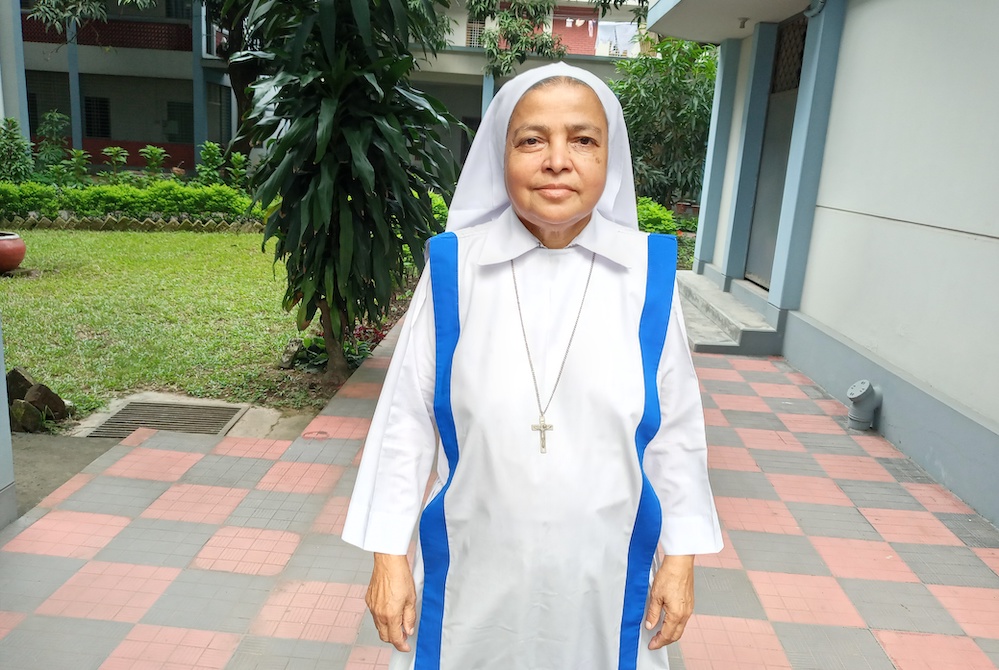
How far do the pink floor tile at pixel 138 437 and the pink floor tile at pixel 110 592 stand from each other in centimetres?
130

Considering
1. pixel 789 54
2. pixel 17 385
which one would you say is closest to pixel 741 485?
pixel 17 385

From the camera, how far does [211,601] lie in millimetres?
2777

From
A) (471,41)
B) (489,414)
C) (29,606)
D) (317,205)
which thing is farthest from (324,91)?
(471,41)

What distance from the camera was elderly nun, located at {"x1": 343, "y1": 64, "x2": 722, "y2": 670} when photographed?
1.36 m

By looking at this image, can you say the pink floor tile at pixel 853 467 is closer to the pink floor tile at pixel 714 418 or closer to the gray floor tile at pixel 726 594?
the pink floor tile at pixel 714 418

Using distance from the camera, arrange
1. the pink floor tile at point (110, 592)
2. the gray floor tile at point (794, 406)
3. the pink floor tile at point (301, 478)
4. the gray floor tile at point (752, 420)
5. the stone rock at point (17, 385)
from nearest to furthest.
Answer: the pink floor tile at point (110, 592)
the pink floor tile at point (301, 478)
the stone rock at point (17, 385)
the gray floor tile at point (752, 420)
the gray floor tile at point (794, 406)

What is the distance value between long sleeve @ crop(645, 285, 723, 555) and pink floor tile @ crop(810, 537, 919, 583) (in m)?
2.08

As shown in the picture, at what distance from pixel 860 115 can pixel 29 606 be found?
5.82 metres

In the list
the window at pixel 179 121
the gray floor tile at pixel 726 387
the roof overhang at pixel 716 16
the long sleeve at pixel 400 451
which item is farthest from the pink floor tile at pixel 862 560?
the window at pixel 179 121

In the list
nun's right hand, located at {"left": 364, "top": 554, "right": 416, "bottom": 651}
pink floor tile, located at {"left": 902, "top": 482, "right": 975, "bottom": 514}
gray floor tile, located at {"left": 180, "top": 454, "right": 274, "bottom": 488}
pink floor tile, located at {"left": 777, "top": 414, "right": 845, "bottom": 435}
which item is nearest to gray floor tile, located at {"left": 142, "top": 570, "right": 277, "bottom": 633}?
gray floor tile, located at {"left": 180, "top": 454, "right": 274, "bottom": 488}

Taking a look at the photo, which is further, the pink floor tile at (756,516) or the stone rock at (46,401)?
the stone rock at (46,401)

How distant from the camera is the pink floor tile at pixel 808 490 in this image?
3.87 m

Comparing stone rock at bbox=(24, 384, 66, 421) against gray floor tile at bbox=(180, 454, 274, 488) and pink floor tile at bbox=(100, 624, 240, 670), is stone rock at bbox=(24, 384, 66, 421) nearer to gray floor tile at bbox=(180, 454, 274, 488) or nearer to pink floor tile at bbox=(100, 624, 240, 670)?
gray floor tile at bbox=(180, 454, 274, 488)

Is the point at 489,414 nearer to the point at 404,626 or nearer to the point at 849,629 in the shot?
the point at 404,626
